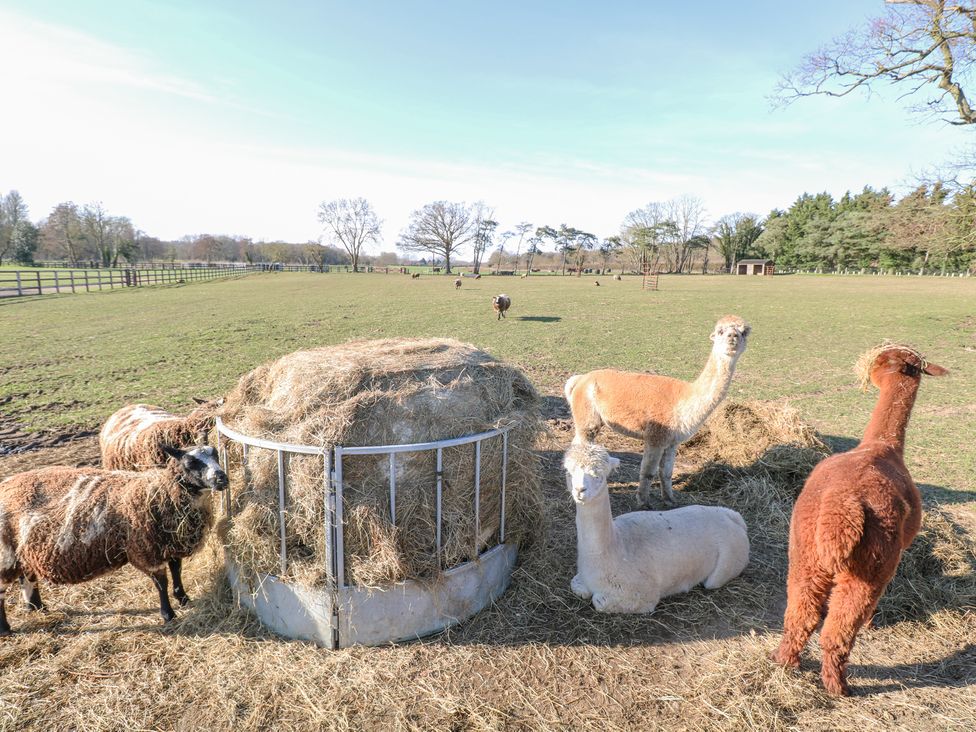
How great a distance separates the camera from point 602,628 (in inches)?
144

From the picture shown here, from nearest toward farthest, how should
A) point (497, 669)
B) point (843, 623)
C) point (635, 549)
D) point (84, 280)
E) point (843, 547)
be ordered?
point (843, 547)
point (843, 623)
point (497, 669)
point (635, 549)
point (84, 280)

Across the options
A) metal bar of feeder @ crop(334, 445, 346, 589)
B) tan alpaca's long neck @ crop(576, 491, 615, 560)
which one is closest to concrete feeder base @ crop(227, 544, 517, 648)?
metal bar of feeder @ crop(334, 445, 346, 589)

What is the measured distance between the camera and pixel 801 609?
3131mm

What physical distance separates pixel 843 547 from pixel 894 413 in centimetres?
126

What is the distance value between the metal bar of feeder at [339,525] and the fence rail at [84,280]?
95.8 ft

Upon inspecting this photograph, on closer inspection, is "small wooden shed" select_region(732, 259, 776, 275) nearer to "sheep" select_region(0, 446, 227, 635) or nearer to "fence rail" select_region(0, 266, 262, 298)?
"fence rail" select_region(0, 266, 262, 298)

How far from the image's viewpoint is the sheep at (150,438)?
16.0 feet

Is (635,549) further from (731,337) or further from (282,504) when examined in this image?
(282,504)

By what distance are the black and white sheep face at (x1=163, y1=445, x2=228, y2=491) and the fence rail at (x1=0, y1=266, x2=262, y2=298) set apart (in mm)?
28060

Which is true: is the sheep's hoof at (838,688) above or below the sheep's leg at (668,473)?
below

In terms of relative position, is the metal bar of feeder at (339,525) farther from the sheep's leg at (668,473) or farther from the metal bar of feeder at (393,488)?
the sheep's leg at (668,473)

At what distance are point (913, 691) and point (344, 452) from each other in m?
3.84

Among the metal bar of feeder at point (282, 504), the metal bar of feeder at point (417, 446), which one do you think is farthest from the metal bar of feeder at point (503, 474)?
the metal bar of feeder at point (282, 504)

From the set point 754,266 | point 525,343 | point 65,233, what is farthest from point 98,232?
point 754,266
